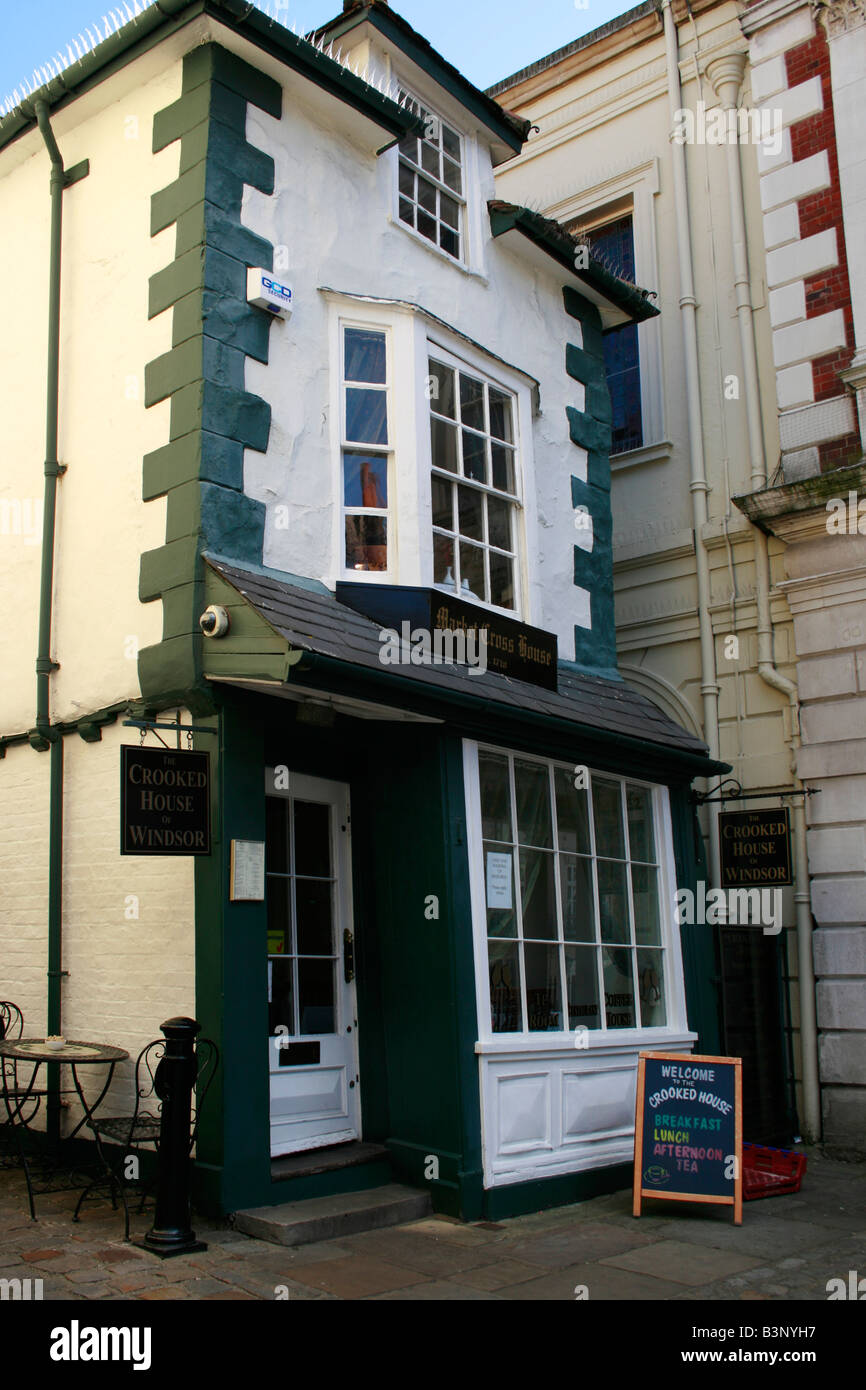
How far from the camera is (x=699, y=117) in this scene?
37.6 ft

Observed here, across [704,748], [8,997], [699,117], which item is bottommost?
[8,997]

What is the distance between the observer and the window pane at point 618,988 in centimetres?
793

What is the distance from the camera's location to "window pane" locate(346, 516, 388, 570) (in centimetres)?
740

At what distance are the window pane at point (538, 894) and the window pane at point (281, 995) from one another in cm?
148

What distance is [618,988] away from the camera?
26.4ft

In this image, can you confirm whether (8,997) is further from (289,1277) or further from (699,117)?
(699,117)

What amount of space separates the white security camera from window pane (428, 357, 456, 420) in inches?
103

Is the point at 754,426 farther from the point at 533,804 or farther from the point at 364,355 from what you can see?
the point at 533,804

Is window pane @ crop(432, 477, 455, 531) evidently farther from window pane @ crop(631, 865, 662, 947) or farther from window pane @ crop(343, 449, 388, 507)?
window pane @ crop(631, 865, 662, 947)

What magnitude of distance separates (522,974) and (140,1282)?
3.00 metres

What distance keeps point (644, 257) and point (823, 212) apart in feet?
6.98

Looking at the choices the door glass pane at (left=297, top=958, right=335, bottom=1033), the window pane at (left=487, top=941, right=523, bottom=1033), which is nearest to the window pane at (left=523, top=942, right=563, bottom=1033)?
the window pane at (left=487, top=941, right=523, bottom=1033)

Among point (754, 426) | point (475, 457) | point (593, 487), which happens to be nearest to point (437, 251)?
point (475, 457)

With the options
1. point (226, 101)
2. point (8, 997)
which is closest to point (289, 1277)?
point (8, 997)
